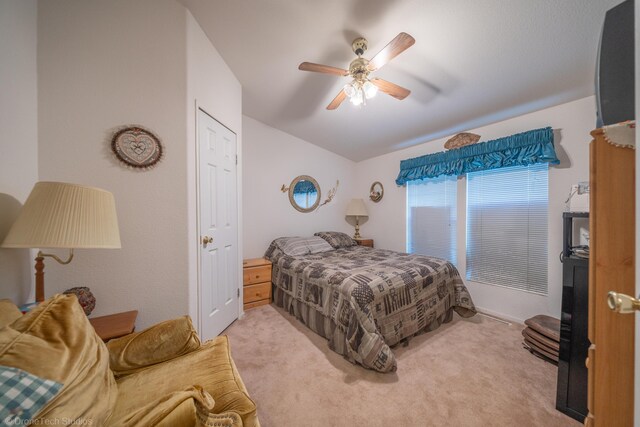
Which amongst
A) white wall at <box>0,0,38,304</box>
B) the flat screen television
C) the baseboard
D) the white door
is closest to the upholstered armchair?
white wall at <box>0,0,38,304</box>

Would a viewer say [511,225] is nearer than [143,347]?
No

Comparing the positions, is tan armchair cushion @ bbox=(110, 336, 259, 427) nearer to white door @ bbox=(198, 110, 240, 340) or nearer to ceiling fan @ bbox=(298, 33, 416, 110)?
white door @ bbox=(198, 110, 240, 340)

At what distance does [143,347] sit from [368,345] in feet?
4.51

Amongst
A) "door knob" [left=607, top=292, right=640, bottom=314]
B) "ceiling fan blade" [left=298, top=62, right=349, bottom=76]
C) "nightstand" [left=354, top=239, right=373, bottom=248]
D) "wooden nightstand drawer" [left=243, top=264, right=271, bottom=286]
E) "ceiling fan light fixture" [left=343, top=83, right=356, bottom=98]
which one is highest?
"ceiling fan blade" [left=298, top=62, right=349, bottom=76]

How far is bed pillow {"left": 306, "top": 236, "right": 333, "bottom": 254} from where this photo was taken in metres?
3.26

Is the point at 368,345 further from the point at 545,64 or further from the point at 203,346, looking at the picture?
the point at 545,64

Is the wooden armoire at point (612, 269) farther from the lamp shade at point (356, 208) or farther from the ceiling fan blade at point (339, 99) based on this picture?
the lamp shade at point (356, 208)

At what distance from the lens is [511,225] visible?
2559mm

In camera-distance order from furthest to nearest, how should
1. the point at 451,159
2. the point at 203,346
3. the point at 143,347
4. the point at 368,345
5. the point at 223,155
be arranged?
the point at 451,159, the point at 223,155, the point at 368,345, the point at 203,346, the point at 143,347

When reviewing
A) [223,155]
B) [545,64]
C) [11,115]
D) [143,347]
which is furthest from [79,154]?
[545,64]

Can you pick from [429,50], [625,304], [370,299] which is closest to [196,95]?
[429,50]

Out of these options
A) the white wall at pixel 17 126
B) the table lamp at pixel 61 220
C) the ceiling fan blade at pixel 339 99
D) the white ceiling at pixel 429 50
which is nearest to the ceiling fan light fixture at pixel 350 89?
the ceiling fan blade at pixel 339 99

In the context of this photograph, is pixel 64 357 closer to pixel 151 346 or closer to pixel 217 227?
pixel 151 346

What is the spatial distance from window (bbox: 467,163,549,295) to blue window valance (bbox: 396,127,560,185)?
17 cm
